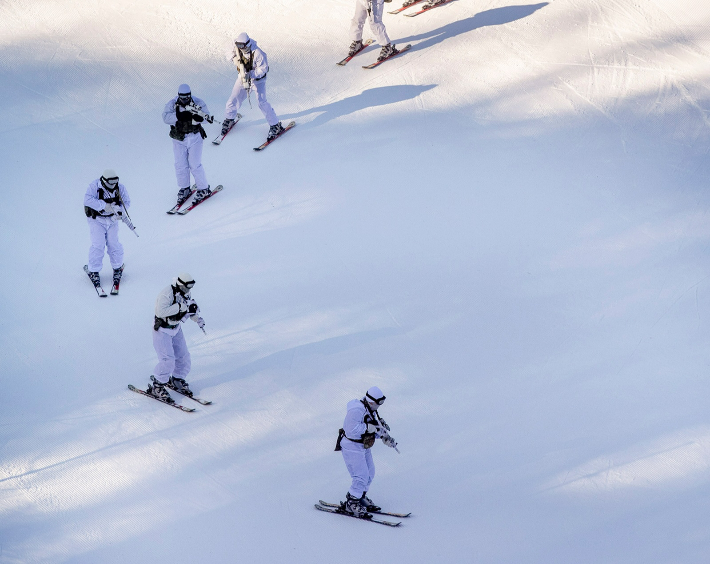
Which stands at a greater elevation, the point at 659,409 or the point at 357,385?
the point at 357,385

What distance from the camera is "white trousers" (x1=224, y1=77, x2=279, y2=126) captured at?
30.4 feet

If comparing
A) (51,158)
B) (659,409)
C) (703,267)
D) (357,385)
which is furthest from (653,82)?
(51,158)

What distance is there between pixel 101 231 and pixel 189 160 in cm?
149

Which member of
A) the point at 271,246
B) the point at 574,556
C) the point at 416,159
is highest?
the point at 416,159

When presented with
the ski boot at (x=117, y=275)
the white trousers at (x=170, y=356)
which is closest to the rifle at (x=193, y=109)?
the ski boot at (x=117, y=275)

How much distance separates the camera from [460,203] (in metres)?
8.84

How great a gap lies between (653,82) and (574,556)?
7.04 meters

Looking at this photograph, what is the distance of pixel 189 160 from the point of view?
8.56 m

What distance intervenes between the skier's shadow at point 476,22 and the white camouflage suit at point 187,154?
404 cm

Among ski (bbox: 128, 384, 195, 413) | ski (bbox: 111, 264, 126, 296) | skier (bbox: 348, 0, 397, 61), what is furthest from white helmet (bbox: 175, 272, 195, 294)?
skier (bbox: 348, 0, 397, 61)

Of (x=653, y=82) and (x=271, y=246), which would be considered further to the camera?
(x=653, y=82)

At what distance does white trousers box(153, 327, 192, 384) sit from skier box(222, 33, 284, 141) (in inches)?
151

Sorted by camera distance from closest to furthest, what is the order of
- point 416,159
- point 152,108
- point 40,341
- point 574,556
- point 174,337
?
point 574,556 → point 174,337 → point 40,341 → point 416,159 → point 152,108

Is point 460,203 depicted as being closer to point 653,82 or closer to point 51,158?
point 653,82
